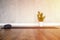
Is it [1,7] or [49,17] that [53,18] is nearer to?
[49,17]

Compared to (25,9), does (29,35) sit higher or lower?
lower

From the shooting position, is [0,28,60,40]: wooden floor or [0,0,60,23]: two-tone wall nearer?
→ [0,28,60,40]: wooden floor

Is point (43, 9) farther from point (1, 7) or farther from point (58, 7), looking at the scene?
point (1, 7)

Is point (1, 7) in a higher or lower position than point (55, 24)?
higher

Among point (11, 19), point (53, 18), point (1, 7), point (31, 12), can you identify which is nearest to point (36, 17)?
point (31, 12)

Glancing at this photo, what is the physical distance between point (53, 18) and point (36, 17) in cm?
45

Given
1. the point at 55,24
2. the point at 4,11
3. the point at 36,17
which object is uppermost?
the point at 4,11

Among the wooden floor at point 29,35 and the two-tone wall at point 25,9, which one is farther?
the two-tone wall at point 25,9

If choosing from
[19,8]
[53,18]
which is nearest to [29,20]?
[19,8]

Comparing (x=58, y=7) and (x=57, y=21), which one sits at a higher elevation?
(x=58, y=7)

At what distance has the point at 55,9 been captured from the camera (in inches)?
132

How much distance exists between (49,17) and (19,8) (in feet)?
2.70

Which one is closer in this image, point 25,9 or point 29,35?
point 29,35

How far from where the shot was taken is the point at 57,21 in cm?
338
